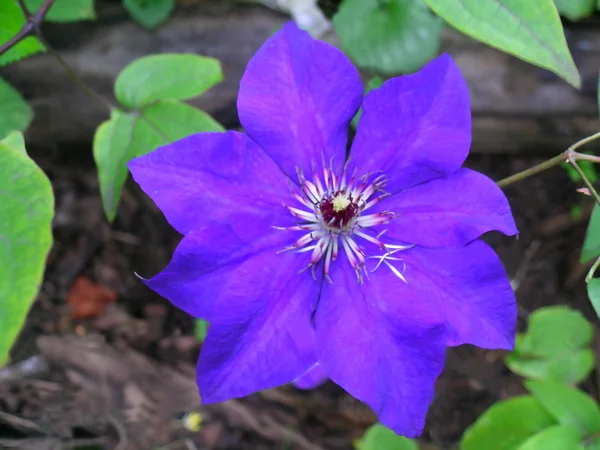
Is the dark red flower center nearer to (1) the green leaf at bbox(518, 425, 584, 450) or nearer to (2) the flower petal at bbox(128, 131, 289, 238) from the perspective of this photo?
(2) the flower petal at bbox(128, 131, 289, 238)

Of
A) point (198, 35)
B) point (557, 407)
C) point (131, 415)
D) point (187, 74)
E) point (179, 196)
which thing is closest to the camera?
point (179, 196)

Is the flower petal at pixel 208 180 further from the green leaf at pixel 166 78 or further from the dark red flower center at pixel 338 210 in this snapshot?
the green leaf at pixel 166 78

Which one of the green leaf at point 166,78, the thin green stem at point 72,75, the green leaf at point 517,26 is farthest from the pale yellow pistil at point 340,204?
the thin green stem at point 72,75

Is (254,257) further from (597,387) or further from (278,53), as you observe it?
(597,387)

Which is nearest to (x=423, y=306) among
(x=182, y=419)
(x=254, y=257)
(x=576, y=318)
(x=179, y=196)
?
(x=254, y=257)

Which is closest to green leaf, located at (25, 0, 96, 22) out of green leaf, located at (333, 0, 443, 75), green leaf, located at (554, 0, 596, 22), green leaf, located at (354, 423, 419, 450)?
green leaf, located at (333, 0, 443, 75)

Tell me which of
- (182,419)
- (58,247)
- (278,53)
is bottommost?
(182,419)
